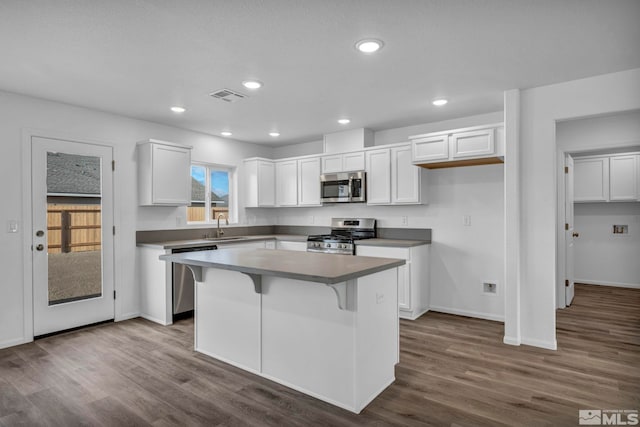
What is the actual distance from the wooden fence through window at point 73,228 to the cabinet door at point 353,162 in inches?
124

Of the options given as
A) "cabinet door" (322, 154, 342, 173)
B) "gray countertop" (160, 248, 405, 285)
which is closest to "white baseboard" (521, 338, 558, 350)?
"gray countertop" (160, 248, 405, 285)

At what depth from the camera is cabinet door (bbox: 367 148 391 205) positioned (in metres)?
4.81

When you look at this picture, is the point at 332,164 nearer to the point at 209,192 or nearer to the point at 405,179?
the point at 405,179

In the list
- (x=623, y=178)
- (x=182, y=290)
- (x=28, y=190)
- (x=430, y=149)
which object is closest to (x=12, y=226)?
(x=28, y=190)

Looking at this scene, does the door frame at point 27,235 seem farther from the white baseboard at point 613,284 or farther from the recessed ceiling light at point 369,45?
the white baseboard at point 613,284

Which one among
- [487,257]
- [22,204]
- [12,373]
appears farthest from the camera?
[487,257]

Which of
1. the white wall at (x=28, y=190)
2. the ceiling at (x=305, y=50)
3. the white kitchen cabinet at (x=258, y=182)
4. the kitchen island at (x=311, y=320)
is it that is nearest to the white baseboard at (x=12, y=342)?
A: the white wall at (x=28, y=190)

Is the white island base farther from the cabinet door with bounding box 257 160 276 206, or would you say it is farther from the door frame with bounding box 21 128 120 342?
the cabinet door with bounding box 257 160 276 206

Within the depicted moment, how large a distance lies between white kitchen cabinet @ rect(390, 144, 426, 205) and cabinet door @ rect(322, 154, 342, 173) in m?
0.84

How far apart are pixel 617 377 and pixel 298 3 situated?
11.5ft

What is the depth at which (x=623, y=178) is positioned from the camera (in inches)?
232

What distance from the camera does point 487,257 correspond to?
439 cm

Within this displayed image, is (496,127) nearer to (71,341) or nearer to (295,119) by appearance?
(295,119)

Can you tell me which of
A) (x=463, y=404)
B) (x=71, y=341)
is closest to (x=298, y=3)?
(x=463, y=404)
